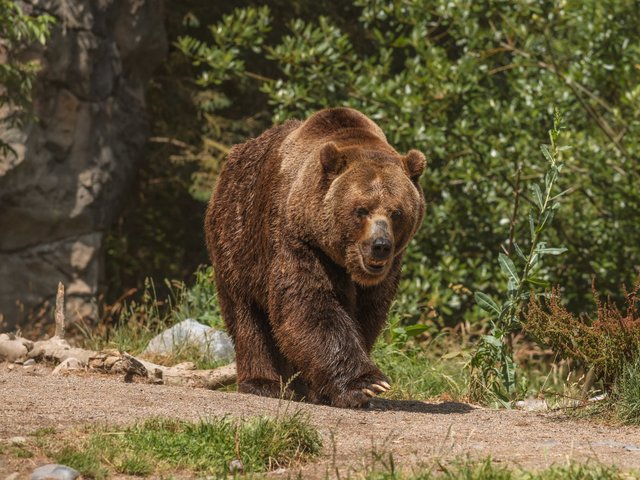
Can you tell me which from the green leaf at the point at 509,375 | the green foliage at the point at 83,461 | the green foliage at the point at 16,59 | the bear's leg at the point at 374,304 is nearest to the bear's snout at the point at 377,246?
the bear's leg at the point at 374,304

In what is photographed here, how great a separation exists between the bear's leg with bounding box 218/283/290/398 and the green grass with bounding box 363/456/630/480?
9.64 ft

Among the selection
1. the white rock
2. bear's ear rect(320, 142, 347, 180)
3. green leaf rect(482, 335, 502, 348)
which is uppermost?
bear's ear rect(320, 142, 347, 180)

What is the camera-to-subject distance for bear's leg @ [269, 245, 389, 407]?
271 inches

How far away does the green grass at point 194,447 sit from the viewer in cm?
496

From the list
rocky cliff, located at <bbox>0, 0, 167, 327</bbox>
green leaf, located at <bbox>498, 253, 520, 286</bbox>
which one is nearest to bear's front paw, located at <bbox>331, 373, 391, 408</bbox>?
green leaf, located at <bbox>498, 253, 520, 286</bbox>

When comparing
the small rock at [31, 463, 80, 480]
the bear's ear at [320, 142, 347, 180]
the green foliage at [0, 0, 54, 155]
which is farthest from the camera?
the green foliage at [0, 0, 54, 155]

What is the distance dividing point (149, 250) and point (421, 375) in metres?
9.58

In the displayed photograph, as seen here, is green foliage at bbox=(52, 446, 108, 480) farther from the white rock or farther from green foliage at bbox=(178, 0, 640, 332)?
green foliage at bbox=(178, 0, 640, 332)

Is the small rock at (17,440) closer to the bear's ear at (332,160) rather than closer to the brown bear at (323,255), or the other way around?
the brown bear at (323,255)

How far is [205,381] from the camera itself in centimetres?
822

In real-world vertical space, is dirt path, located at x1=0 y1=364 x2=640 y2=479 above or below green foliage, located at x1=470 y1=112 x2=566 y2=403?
below

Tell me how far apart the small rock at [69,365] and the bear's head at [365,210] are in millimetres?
1909

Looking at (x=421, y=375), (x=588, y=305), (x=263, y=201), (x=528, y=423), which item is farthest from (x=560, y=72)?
(x=528, y=423)

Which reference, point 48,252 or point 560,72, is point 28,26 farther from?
point 560,72
